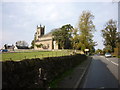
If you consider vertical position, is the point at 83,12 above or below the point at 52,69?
above

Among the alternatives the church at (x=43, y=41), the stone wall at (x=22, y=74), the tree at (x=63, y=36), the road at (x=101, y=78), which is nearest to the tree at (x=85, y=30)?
the road at (x=101, y=78)

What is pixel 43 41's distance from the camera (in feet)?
371

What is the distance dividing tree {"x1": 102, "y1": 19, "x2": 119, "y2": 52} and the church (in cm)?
3504

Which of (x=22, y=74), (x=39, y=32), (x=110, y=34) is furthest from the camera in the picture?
(x=39, y=32)

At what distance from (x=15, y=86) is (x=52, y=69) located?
4391 millimetres

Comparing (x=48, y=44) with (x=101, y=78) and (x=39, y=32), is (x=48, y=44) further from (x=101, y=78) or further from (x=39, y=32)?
(x=101, y=78)

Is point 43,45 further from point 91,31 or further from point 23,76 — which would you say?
point 23,76

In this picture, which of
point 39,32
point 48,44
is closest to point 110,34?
point 48,44

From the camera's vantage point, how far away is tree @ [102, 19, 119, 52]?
2608 inches

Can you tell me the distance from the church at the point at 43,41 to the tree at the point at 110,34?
1380 inches

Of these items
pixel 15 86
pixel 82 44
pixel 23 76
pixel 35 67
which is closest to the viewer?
pixel 15 86

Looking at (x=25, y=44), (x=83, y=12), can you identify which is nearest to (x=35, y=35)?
(x=25, y=44)

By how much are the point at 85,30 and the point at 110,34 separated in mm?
34173

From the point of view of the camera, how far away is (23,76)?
491 cm
